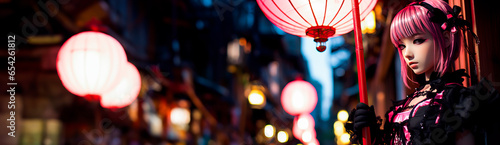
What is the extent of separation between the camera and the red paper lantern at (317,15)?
11.0ft

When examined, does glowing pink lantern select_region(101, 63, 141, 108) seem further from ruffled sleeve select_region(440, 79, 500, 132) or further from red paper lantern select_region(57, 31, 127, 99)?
ruffled sleeve select_region(440, 79, 500, 132)

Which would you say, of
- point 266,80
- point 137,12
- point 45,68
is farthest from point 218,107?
point 45,68

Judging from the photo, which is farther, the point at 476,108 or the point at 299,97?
the point at 299,97

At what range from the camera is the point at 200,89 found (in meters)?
18.8

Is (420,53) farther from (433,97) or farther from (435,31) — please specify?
(433,97)

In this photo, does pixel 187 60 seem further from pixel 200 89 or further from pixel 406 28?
pixel 406 28

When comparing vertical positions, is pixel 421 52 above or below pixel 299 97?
below

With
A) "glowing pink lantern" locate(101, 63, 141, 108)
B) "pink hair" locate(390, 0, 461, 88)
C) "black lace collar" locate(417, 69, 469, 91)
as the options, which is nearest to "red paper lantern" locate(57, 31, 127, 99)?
"glowing pink lantern" locate(101, 63, 141, 108)

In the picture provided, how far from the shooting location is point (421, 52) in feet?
8.18

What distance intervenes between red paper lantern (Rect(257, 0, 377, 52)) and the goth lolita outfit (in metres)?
0.89

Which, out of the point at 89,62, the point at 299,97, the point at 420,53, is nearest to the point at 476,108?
the point at 420,53

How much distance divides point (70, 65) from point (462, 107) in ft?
17.0

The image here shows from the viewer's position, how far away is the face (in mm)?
2477

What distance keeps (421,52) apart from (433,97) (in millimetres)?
271
